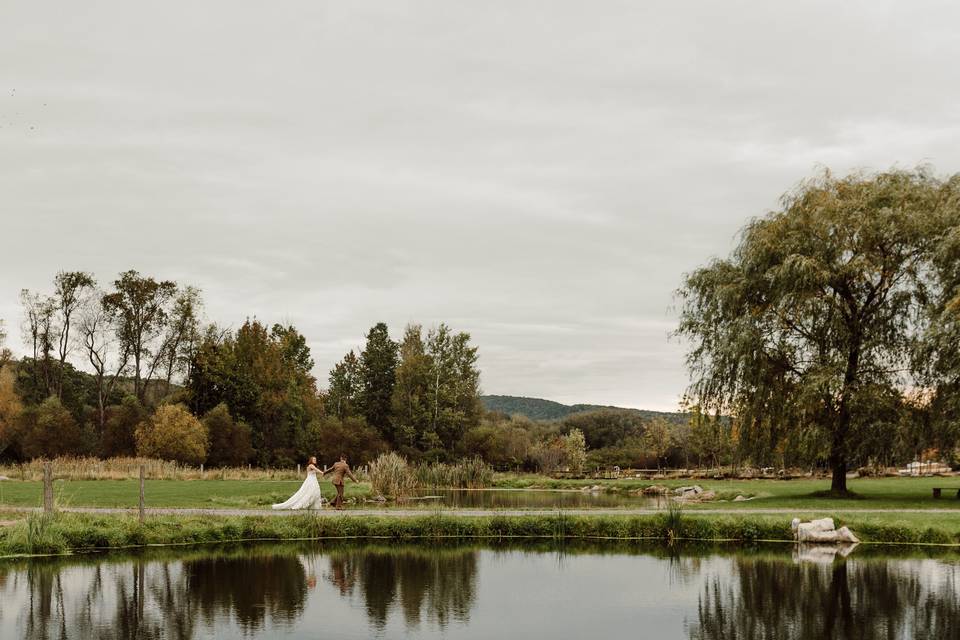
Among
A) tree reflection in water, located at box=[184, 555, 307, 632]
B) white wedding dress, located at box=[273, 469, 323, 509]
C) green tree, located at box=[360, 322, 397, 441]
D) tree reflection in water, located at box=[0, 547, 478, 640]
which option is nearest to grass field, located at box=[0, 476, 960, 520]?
white wedding dress, located at box=[273, 469, 323, 509]

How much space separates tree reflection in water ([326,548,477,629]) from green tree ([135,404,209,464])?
35.0 meters

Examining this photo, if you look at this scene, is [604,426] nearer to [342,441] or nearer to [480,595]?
[342,441]

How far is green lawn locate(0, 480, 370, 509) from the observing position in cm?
2564

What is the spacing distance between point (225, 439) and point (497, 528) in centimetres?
3963

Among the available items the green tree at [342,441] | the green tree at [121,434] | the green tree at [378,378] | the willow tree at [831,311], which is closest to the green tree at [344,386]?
the green tree at [378,378]

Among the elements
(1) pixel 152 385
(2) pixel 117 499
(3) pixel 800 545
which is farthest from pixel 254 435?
(3) pixel 800 545

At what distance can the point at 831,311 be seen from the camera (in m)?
30.1

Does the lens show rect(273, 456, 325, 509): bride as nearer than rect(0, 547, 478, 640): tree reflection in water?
No

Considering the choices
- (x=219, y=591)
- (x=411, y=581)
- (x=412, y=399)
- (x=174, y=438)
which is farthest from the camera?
(x=412, y=399)

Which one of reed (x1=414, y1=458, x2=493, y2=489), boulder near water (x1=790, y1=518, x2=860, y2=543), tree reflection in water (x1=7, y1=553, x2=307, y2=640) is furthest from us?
reed (x1=414, y1=458, x2=493, y2=489)

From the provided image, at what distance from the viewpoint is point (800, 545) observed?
810 inches

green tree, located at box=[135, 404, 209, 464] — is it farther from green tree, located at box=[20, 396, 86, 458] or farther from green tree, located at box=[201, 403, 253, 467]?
green tree, located at box=[20, 396, 86, 458]

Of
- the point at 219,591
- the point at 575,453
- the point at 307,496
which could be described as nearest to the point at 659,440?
the point at 575,453

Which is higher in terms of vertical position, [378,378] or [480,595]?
[378,378]
